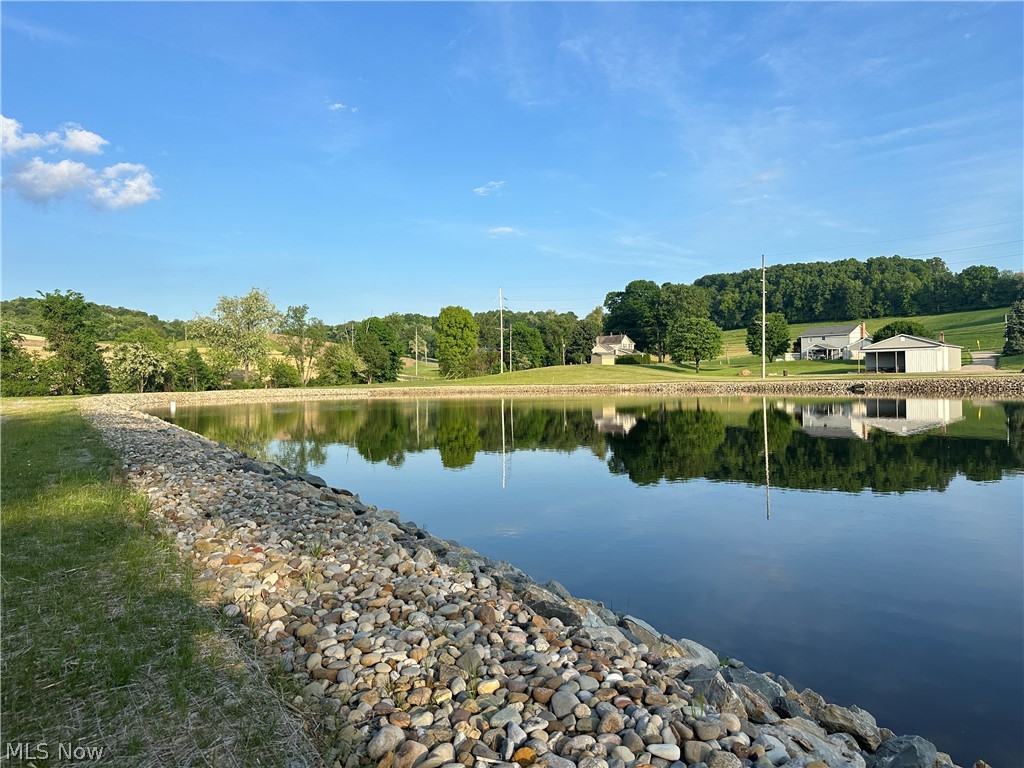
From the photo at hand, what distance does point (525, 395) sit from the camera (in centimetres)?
6125

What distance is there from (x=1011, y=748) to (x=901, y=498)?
9475 mm

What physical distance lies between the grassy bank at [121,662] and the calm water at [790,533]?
4.71 metres

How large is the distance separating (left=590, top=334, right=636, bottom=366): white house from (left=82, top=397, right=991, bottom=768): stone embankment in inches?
3591

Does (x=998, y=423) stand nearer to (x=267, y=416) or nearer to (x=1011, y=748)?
(x=1011, y=748)

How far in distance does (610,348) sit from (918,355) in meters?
45.3

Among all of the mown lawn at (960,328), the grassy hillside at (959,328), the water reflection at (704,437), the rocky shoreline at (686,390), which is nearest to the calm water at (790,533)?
the water reflection at (704,437)

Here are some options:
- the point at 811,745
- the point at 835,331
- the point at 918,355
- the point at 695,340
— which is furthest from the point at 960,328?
the point at 811,745

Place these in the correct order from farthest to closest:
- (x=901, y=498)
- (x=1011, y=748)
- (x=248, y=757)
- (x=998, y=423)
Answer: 1. (x=998, y=423)
2. (x=901, y=498)
3. (x=1011, y=748)
4. (x=248, y=757)

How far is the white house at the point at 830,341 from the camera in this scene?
297 feet

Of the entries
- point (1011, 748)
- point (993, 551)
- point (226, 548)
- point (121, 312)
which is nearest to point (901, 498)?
point (993, 551)

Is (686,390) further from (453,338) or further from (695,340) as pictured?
(453,338)

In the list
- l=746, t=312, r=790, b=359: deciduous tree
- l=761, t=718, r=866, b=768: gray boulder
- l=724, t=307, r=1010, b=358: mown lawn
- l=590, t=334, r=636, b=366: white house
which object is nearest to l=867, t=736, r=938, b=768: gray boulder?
l=761, t=718, r=866, b=768: gray boulder

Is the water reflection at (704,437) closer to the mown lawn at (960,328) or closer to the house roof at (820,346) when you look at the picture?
the house roof at (820,346)

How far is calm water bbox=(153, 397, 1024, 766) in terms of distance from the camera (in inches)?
238
